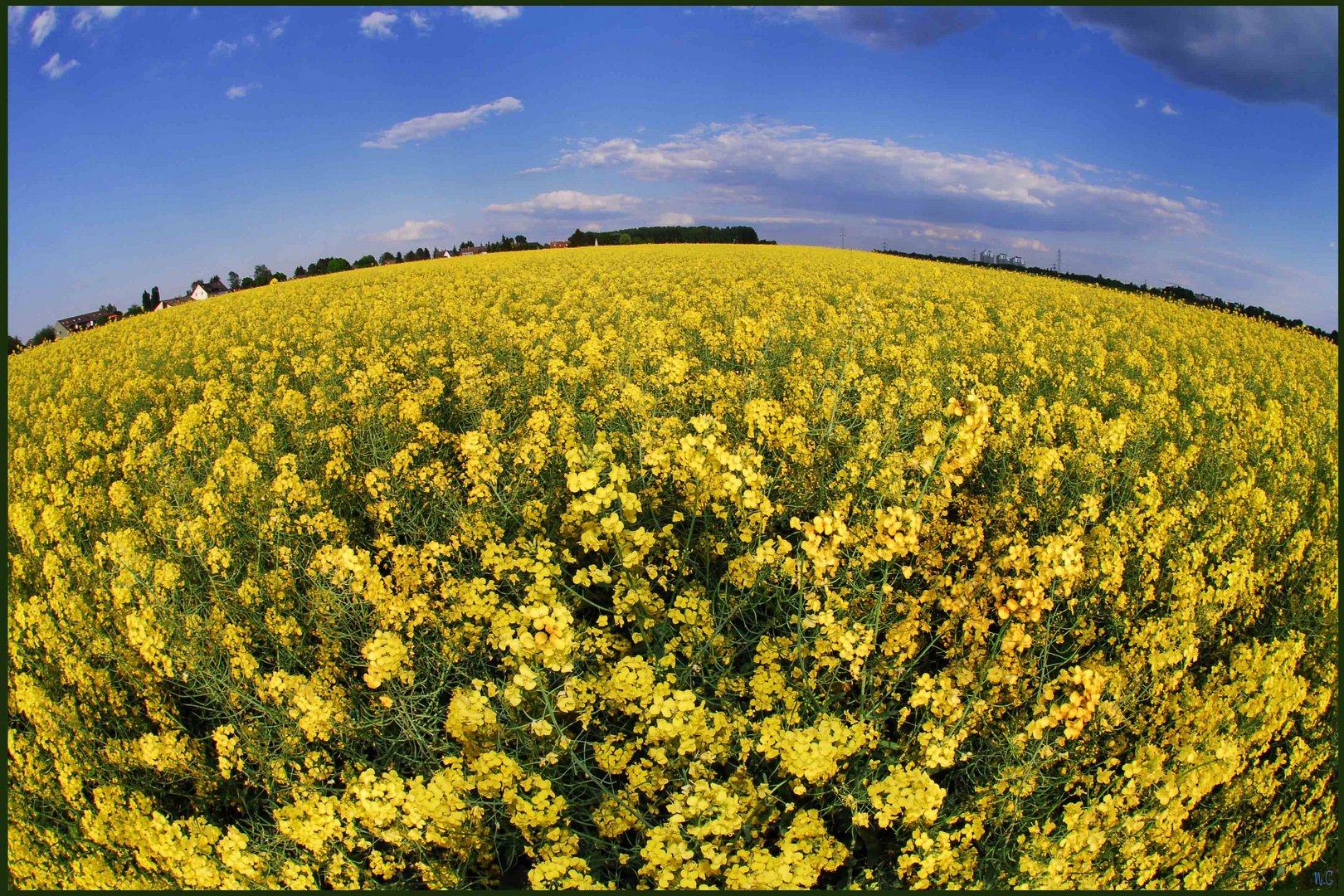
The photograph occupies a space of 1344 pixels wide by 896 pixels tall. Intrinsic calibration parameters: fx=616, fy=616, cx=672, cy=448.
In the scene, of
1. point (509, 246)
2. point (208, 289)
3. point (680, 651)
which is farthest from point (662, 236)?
point (680, 651)

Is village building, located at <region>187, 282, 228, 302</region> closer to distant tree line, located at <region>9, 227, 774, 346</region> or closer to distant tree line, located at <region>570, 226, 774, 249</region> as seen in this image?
distant tree line, located at <region>9, 227, 774, 346</region>

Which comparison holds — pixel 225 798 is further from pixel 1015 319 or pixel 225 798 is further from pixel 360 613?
pixel 1015 319

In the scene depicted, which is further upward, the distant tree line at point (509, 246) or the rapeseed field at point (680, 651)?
the distant tree line at point (509, 246)

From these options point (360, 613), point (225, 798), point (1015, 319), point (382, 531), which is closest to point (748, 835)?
point (360, 613)

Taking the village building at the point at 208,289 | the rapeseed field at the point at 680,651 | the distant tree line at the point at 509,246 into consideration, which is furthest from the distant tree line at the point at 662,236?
the rapeseed field at the point at 680,651

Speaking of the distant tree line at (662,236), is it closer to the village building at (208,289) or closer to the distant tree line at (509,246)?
the distant tree line at (509,246)

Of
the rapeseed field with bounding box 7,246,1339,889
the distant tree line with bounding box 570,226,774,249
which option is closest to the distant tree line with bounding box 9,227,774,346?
the distant tree line with bounding box 570,226,774,249
